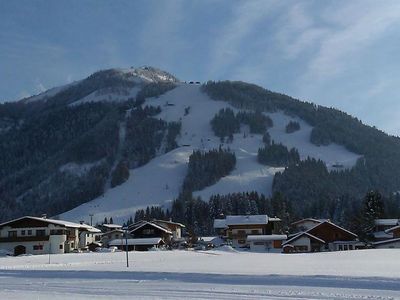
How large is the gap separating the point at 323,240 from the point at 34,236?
145ft

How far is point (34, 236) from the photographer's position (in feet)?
274

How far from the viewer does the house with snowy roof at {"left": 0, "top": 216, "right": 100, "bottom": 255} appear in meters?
82.4

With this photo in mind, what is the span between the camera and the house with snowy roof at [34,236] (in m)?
82.4

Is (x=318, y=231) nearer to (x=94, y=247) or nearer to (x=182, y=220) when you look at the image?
(x=94, y=247)

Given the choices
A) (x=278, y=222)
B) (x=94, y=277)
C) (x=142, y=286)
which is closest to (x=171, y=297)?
(x=142, y=286)

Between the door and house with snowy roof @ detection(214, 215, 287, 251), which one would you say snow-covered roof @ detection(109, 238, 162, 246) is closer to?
the door

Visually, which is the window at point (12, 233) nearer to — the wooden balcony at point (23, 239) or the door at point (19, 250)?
the wooden balcony at point (23, 239)

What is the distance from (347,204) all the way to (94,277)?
127 m

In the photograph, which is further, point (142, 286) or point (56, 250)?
point (56, 250)

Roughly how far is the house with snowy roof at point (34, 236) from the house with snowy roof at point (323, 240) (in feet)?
110

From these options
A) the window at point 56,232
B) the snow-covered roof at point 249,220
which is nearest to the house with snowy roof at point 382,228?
the snow-covered roof at point 249,220

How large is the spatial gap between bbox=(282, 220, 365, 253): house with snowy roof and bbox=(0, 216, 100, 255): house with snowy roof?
33502mm

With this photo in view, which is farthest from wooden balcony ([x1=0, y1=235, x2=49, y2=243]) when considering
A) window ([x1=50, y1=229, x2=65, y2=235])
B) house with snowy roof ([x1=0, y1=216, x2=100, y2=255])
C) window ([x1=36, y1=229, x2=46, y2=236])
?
window ([x1=50, y1=229, x2=65, y2=235])

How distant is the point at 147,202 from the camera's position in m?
191
